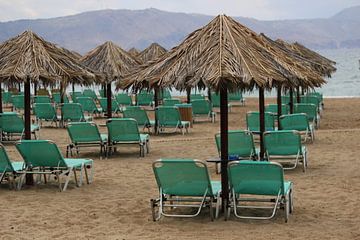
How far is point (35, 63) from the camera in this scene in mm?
9469

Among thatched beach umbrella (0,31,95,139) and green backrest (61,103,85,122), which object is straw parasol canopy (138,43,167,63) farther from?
thatched beach umbrella (0,31,95,139)

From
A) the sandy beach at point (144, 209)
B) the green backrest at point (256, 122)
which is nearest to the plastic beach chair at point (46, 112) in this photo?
the sandy beach at point (144, 209)

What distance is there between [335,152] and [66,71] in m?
5.11

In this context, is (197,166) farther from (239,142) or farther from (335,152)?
(335,152)

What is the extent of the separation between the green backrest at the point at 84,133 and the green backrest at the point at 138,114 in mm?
3361

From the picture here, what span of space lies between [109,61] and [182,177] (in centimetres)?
924

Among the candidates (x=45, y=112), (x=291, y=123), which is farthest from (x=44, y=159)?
(x=45, y=112)

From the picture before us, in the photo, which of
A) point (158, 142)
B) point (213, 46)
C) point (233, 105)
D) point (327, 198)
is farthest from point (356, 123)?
point (213, 46)

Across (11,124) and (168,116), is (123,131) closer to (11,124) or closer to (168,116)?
(11,124)

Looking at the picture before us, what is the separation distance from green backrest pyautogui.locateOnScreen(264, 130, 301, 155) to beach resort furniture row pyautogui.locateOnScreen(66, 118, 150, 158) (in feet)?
8.84

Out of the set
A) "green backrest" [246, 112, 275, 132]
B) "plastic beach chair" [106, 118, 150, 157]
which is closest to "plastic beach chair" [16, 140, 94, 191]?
"plastic beach chair" [106, 118, 150, 157]

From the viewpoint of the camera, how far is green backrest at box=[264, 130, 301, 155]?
10289mm

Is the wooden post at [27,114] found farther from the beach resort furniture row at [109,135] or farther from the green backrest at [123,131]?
the green backrest at [123,131]

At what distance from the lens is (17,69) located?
9.36m
